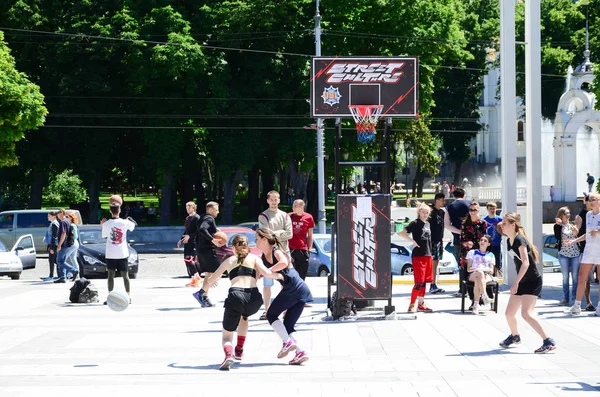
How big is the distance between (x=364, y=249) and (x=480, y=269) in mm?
2246

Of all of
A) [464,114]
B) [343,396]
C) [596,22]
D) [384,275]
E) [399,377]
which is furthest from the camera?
[464,114]

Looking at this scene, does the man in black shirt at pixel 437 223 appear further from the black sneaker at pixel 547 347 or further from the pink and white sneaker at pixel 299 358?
the pink and white sneaker at pixel 299 358

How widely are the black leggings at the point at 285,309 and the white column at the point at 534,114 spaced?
782cm

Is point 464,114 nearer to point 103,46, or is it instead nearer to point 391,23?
point 391,23

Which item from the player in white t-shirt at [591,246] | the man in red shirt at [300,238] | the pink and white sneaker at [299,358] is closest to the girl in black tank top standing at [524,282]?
the pink and white sneaker at [299,358]

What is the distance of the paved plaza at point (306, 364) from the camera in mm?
9305

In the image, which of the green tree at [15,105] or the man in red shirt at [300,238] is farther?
the green tree at [15,105]

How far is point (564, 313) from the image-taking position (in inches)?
595

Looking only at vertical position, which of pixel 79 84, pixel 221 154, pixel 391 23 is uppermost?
pixel 391 23

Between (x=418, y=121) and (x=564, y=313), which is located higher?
(x=418, y=121)

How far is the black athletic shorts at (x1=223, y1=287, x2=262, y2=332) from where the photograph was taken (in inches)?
400

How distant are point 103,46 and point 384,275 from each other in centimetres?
3319

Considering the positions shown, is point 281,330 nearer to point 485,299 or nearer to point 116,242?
point 485,299

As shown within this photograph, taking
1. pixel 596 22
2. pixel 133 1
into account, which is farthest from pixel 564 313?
pixel 596 22
